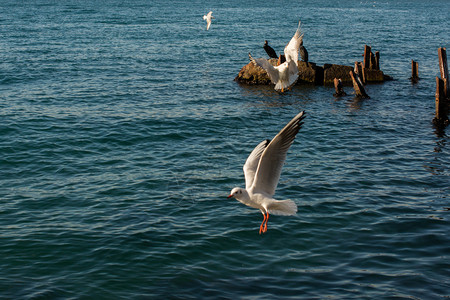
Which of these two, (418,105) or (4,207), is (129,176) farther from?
(418,105)

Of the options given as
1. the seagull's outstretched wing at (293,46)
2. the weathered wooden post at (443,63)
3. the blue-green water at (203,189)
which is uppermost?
the seagull's outstretched wing at (293,46)

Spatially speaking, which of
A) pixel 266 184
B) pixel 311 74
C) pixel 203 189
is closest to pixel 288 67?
pixel 203 189

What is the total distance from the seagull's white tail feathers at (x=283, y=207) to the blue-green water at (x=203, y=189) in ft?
6.60

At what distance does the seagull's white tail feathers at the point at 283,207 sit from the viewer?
1055 cm

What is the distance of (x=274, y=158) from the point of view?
1009cm

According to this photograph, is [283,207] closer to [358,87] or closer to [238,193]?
[238,193]

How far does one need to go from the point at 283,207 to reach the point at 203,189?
266 inches

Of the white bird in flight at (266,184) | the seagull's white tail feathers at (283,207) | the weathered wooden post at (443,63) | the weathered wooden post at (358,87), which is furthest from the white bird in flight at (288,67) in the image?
the weathered wooden post at (443,63)

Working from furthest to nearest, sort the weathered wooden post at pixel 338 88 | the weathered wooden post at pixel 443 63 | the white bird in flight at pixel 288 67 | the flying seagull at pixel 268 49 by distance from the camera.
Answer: the flying seagull at pixel 268 49 → the weathered wooden post at pixel 338 88 → the weathered wooden post at pixel 443 63 → the white bird in flight at pixel 288 67

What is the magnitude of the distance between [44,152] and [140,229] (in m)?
8.55

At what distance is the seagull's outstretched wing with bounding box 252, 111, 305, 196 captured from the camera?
9.43 m

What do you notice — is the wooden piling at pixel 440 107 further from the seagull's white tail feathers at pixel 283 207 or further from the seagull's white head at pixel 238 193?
the seagull's white head at pixel 238 193

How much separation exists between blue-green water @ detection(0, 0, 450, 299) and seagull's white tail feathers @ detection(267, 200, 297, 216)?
2011 mm

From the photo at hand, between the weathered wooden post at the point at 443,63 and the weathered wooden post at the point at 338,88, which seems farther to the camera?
the weathered wooden post at the point at 338,88
